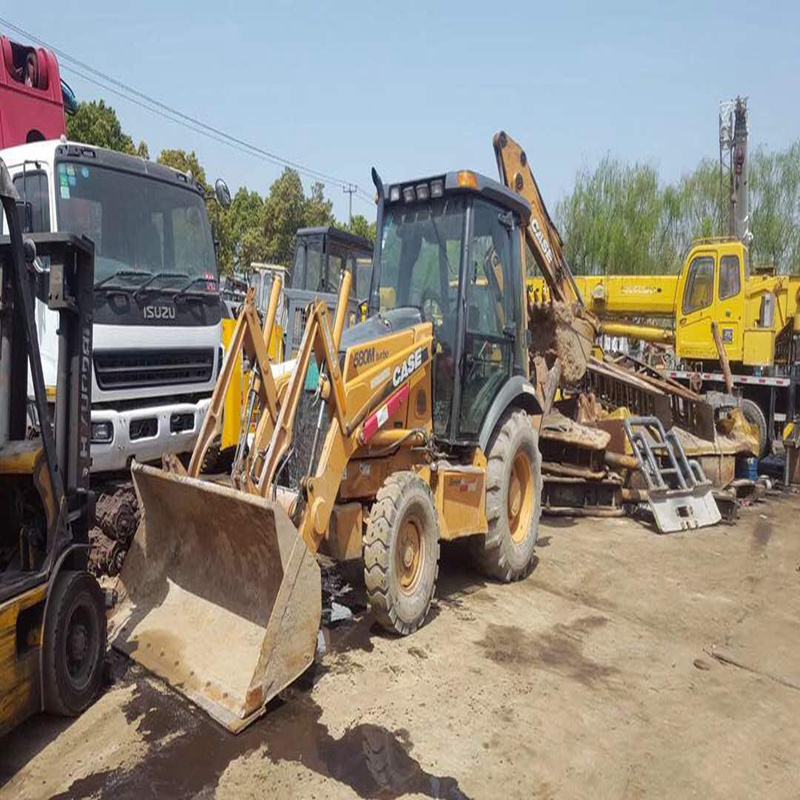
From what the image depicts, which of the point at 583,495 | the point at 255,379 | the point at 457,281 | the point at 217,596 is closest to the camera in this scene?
the point at 217,596

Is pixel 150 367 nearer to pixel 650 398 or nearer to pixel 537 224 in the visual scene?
pixel 537 224

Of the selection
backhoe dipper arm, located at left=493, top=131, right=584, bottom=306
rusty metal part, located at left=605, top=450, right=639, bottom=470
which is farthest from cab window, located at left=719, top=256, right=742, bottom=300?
rusty metal part, located at left=605, top=450, right=639, bottom=470

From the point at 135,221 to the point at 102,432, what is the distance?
1691 millimetres

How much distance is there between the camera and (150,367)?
18.1 ft

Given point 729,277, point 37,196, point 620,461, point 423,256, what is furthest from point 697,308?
point 37,196

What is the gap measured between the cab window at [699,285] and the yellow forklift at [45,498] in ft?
36.1

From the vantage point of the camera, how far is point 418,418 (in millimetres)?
5250

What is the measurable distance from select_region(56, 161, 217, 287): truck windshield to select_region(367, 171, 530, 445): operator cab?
A: 62.0 inches

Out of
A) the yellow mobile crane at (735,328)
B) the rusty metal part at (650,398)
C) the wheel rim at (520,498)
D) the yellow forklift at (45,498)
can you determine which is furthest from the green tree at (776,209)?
the yellow forklift at (45,498)

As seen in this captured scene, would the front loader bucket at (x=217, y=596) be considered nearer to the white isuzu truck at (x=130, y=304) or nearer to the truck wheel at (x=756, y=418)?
the white isuzu truck at (x=130, y=304)

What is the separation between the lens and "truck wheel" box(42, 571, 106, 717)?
333cm

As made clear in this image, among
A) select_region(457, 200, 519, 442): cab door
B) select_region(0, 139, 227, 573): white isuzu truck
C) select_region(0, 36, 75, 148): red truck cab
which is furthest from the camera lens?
select_region(0, 36, 75, 148): red truck cab

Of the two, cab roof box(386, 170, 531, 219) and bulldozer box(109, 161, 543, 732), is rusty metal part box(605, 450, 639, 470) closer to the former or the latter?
bulldozer box(109, 161, 543, 732)

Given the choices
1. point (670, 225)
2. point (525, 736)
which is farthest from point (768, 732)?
point (670, 225)
